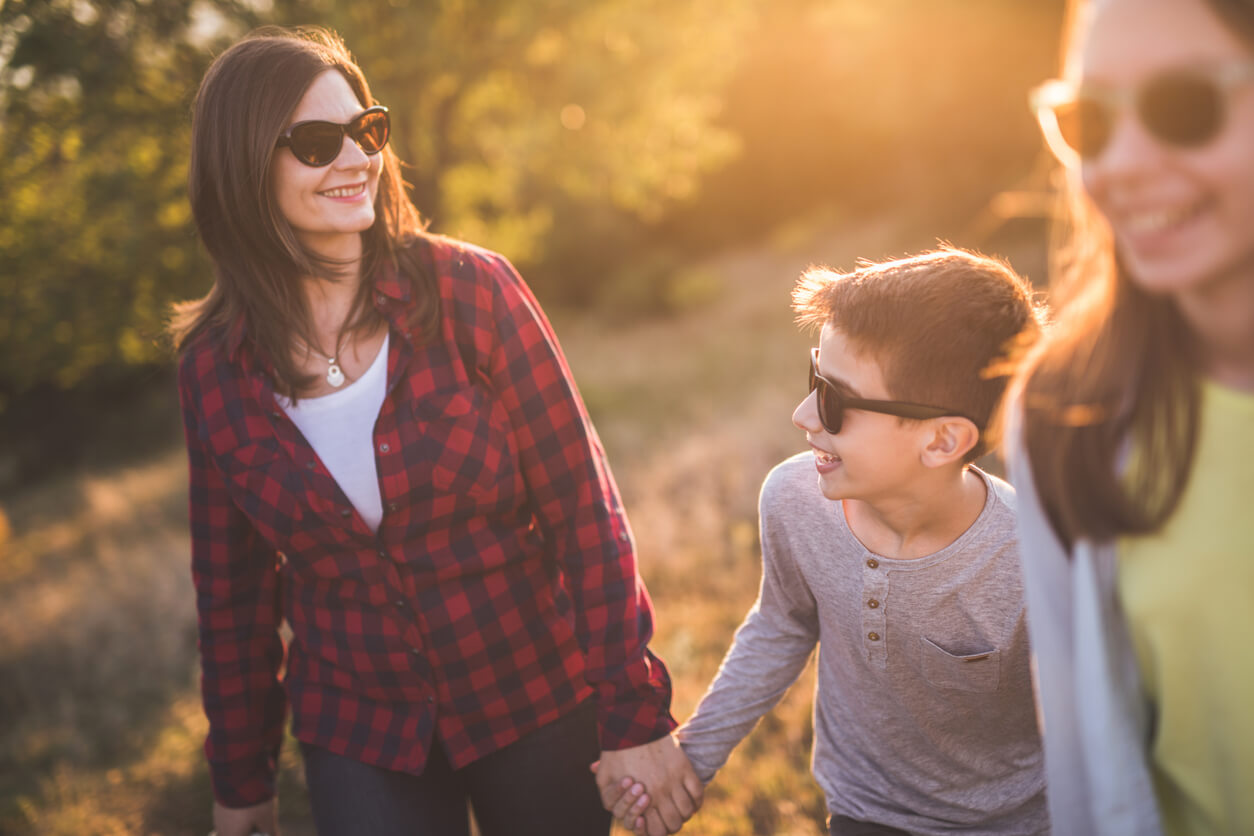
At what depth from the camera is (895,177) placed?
2348 centimetres

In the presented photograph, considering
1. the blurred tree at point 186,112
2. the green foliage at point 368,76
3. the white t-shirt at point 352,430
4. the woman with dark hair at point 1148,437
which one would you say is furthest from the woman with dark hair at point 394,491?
the blurred tree at point 186,112

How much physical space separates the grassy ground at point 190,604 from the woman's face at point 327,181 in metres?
2.50

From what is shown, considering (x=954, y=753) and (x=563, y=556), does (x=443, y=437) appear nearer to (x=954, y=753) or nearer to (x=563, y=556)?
(x=563, y=556)

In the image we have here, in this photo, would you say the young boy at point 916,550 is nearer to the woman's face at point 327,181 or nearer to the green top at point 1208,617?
the green top at point 1208,617

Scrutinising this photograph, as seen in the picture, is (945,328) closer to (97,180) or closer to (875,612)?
(875,612)

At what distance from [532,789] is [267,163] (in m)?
1.76

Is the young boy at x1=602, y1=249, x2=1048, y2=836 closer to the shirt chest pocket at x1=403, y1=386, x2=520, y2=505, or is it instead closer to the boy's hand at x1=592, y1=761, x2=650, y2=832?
the boy's hand at x1=592, y1=761, x2=650, y2=832

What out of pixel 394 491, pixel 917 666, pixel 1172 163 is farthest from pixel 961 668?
pixel 394 491

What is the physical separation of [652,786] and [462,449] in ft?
3.19

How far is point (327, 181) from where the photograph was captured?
87.6 inches

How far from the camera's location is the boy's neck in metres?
1.91

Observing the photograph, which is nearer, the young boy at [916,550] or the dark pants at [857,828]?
the young boy at [916,550]

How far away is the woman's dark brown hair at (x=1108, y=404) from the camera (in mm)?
1197

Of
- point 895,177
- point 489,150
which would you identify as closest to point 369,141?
point 489,150
